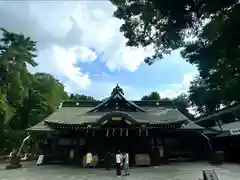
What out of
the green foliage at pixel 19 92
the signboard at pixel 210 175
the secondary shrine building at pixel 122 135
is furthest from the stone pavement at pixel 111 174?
the green foliage at pixel 19 92

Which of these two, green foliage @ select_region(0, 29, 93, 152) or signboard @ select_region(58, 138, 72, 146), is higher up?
green foliage @ select_region(0, 29, 93, 152)

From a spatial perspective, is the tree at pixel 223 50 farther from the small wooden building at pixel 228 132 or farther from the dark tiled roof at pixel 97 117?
the small wooden building at pixel 228 132

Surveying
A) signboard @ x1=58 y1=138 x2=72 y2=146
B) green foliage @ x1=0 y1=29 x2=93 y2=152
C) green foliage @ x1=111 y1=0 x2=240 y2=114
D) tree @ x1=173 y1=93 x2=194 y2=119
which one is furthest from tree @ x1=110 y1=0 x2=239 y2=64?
tree @ x1=173 y1=93 x2=194 y2=119

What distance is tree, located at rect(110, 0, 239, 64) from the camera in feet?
36.1

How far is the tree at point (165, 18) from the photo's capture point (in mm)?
11018

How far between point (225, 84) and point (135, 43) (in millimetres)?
6545

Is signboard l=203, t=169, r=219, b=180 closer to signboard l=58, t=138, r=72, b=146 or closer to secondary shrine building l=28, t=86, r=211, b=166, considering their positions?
secondary shrine building l=28, t=86, r=211, b=166

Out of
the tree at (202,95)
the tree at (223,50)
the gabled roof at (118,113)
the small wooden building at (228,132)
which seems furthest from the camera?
the tree at (202,95)

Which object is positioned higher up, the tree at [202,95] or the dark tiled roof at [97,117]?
the tree at [202,95]

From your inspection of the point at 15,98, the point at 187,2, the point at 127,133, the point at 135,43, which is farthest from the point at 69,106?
the point at 187,2

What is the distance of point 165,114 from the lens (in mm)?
24578

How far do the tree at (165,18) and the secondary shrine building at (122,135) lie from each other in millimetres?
5677

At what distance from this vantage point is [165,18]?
44.6 feet

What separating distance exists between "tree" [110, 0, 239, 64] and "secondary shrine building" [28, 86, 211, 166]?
5.68 meters
